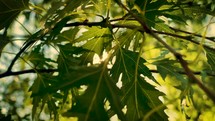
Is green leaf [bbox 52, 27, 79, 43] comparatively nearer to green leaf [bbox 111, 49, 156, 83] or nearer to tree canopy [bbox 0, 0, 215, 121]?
tree canopy [bbox 0, 0, 215, 121]

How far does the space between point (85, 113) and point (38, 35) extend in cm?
34

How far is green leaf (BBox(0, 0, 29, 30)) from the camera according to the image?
102 centimetres

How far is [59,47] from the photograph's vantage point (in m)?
1.12

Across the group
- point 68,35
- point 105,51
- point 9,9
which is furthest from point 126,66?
point 9,9

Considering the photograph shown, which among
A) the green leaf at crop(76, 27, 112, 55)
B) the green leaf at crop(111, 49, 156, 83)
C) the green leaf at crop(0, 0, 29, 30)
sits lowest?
the green leaf at crop(111, 49, 156, 83)

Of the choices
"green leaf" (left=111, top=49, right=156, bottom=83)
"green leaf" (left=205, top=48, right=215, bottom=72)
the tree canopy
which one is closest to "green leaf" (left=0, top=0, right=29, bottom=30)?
the tree canopy

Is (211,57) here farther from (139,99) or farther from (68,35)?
(68,35)

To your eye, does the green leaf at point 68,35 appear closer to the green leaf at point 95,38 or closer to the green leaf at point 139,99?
the green leaf at point 95,38

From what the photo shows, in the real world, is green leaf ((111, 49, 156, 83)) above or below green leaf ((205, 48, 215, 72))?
above

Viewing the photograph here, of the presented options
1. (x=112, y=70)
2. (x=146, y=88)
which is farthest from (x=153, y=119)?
(x=112, y=70)

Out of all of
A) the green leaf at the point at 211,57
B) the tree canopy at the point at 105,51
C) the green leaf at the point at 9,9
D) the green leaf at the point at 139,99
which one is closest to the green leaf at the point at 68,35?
the tree canopy at the point at 105,51

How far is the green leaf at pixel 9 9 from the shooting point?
1021 mm

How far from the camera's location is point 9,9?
1.03m

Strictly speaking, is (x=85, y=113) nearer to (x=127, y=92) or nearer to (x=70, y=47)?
(x=127, y=92)
